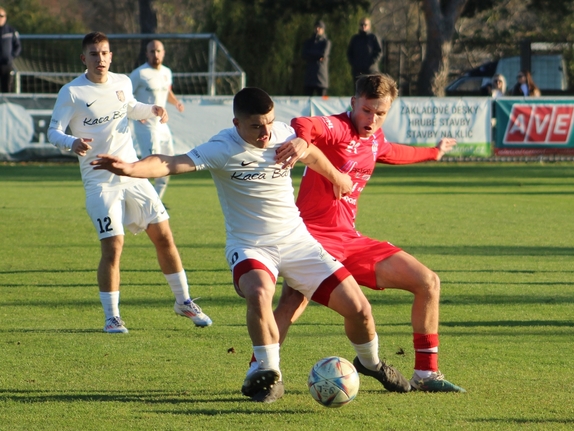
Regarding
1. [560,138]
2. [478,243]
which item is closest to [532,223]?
[478,243]

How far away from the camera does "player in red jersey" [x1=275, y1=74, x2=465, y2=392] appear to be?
5.59 meters

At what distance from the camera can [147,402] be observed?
5273mm

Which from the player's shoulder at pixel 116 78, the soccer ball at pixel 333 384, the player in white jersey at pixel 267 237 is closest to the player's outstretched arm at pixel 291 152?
the player in white jersey at pixel 267 237

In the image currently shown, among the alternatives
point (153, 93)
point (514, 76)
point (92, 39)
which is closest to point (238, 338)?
point (92, 39)

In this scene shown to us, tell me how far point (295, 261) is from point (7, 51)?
19.2 m

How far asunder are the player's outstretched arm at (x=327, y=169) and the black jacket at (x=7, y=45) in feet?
62.0

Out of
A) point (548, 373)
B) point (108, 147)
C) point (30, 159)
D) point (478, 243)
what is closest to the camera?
point (548, 373)

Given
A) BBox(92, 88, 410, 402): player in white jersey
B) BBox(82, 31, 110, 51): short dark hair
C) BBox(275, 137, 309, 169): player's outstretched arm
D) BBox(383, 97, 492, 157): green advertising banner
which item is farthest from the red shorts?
BBox(383, 97, 492, 157): green advertising banner

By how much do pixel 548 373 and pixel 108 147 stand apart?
12.0 ft

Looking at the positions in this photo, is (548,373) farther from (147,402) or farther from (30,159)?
(30,159)

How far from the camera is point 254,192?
17.8 feet

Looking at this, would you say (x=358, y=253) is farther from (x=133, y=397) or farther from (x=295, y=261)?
(x=133, y=397)

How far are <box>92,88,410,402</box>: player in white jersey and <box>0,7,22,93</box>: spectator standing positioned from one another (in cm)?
1866

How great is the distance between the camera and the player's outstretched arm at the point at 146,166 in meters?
A: 4.96
